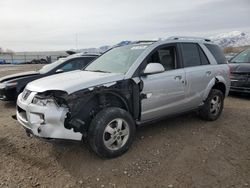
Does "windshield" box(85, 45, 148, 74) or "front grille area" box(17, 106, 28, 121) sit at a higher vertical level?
"windshield" box(85, 45, 148, 74)

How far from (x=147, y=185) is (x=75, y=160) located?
121cm

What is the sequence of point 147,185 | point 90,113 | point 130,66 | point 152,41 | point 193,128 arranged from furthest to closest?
point 193,128 < point 152,41 < point 130,66 < point 90,113 < point 147,185

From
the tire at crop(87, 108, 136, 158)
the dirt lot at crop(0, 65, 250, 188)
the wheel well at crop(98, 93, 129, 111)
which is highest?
the wheel well at crop(98, 93, 129, 111)

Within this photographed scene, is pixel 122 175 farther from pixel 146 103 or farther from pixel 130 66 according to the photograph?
pixel 130 66

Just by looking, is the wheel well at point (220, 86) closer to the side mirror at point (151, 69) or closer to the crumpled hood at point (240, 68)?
the side mirror at point (151, 69)

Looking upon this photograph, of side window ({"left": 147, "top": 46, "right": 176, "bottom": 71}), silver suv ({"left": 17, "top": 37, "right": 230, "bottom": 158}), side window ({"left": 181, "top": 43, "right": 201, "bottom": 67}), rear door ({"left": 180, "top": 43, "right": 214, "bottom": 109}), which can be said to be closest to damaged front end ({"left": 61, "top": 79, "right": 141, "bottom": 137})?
silver suv ({"left": 17, "top": 37, "right": 230, "bottom": 158})

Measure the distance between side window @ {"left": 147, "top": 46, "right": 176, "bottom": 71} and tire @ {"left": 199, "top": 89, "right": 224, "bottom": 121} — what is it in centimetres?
127

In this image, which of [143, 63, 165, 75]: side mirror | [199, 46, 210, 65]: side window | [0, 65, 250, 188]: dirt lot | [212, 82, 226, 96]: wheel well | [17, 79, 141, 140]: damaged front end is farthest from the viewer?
[212, 82, 226, 96]: wheel well

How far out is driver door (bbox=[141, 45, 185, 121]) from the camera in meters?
4.29

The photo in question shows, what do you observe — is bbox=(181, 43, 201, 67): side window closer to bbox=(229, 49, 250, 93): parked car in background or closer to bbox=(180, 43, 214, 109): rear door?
bbox=(180, 43, 214, 109): rear door

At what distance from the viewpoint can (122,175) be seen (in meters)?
3.45

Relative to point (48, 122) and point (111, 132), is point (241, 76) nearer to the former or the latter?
point (111, 132)

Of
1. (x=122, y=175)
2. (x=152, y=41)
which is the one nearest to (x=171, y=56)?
A: (x=152, y=41)

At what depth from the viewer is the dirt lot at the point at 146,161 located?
10.9 ft
